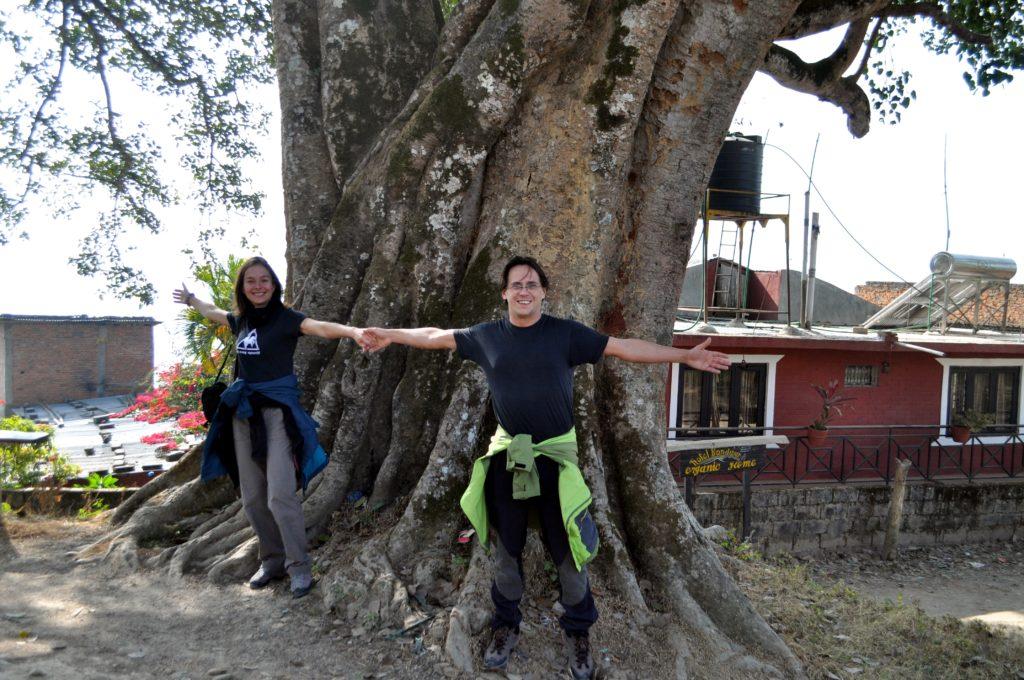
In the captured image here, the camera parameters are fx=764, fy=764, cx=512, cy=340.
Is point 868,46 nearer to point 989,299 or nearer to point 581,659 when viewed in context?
point 581,659

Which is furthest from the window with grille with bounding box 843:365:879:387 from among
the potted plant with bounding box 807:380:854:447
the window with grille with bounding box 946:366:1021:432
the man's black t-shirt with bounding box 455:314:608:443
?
the man's black t-shirt with bounding box 455:314:608:443

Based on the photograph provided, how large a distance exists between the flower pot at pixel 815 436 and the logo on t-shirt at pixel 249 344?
11.2 m

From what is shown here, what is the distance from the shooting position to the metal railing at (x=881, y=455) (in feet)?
43.5

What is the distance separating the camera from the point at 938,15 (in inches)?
320

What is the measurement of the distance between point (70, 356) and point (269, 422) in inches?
1096

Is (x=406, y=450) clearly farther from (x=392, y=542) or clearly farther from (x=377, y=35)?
(x=377, y=35)

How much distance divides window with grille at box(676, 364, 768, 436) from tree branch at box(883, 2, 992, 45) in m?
6.17

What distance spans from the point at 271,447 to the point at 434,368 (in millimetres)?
1097

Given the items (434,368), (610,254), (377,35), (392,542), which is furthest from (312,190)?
(392,542)

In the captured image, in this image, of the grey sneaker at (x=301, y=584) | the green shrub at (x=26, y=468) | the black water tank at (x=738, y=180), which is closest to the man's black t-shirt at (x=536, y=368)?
the grey sneaker at (x=301, y=584)

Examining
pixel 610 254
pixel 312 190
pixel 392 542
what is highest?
pixel 312 190

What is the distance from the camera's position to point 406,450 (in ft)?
15.2

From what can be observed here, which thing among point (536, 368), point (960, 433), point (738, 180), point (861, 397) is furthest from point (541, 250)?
point (960, 433)

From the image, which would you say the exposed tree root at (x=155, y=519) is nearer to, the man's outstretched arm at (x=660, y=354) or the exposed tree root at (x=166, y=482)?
the exposed tree root at (x=166, y=482)
